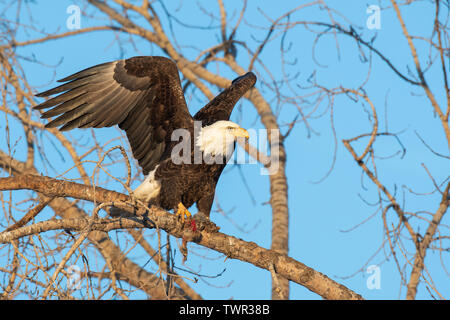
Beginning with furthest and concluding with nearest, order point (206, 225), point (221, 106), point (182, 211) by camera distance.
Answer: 1. point (221, 106)
2. point (182, 211)
3. point (206, 225)

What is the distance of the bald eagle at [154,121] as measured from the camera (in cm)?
465

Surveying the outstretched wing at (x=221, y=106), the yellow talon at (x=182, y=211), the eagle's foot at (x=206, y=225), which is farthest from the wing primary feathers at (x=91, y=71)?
the eagle's foot at (x=206, y=225)

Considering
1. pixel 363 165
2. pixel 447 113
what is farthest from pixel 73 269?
pixel 447 113

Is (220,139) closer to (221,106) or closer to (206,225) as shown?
(206,225)

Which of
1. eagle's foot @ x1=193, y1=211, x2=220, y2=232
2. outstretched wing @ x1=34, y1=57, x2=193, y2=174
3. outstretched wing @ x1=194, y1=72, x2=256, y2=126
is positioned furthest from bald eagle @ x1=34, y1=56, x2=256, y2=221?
outstretched wing @ x1=194, y1=72, x2=256, y2=126

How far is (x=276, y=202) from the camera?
6766 millimetres

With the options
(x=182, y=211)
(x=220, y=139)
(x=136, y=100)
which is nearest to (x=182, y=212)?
(x=182, y=211)

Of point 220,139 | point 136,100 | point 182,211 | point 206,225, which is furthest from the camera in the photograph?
point 136,100

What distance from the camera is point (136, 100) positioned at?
188 inches

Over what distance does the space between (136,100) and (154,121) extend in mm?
236

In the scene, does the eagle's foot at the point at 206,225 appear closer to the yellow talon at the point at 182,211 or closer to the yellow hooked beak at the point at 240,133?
the yellow talon at the point at 182,211
